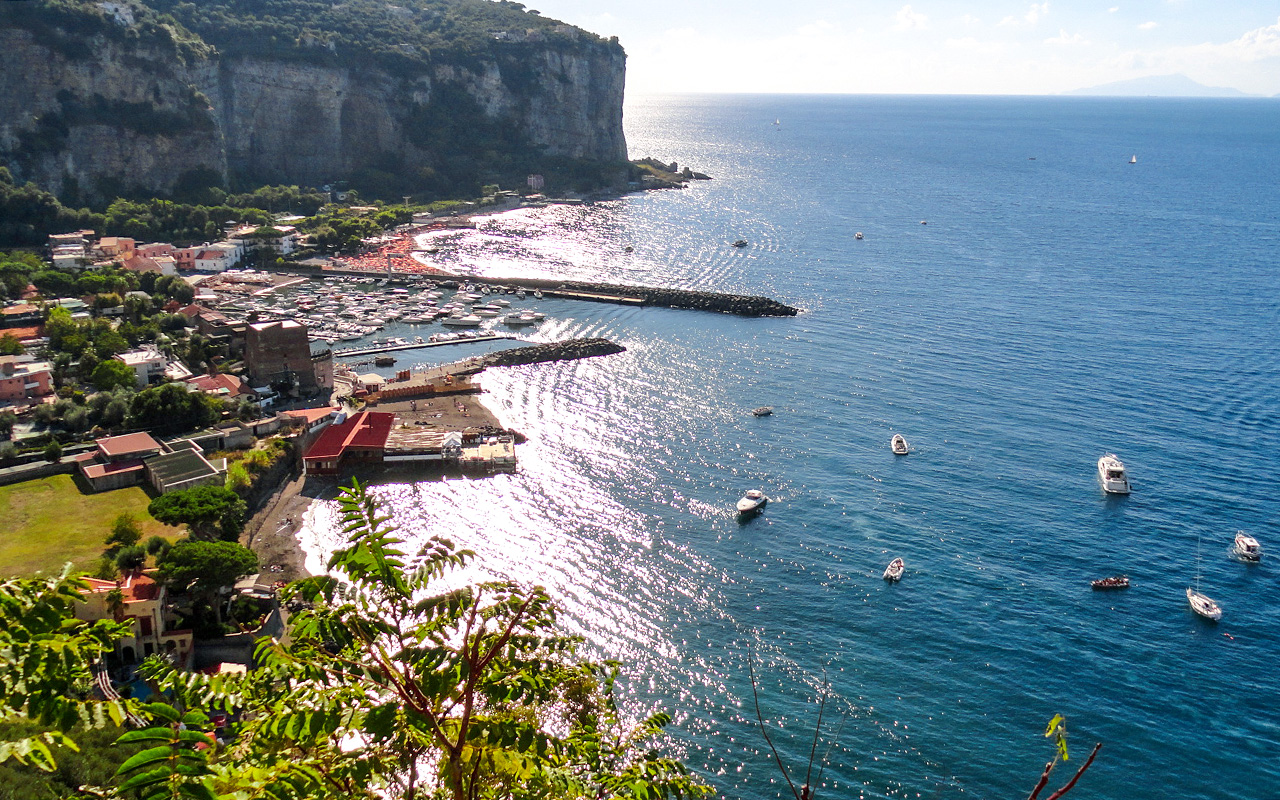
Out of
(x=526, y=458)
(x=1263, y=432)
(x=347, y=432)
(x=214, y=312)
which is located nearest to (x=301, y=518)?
(x=347, y=432)

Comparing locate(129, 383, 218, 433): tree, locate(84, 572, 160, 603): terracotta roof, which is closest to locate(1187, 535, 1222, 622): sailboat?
locate(84, 572, 160, 603): terracotta roof

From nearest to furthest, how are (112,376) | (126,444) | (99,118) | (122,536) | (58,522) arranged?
1. (122,536)
2. (58,522)
3. (126,444)
4. (112,376)
5. (99,118)

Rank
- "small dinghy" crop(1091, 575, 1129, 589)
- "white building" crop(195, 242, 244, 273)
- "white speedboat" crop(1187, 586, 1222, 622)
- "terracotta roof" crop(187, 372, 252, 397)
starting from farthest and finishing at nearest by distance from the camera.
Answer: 1. "white building" crop(195, 242, 244, 273)
2. "terracotta roof" crop(187, 372, 252, 397)
3. "small dinghy" crop(1091, 575, 1129, 589)
4. "white speedboat" crop(1187, 586, 1222, 622)

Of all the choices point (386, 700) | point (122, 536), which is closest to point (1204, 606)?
point (386, 700)

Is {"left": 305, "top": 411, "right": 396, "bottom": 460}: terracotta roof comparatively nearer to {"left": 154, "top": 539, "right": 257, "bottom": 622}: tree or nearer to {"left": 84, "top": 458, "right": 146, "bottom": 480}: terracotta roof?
{"left": 84, "top": 458, "right": 146, "bottom": 480}: terracotta roof

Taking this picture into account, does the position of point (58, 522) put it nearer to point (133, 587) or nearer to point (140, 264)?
point (133, 587)

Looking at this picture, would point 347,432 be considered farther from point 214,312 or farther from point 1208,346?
point 1208,346
